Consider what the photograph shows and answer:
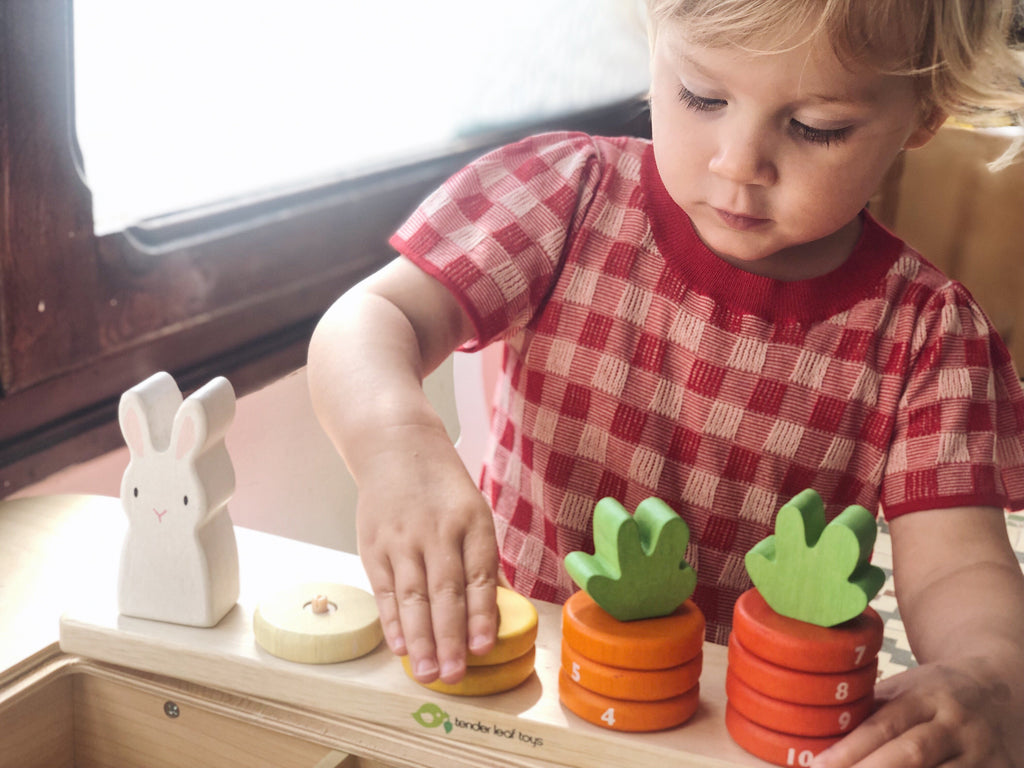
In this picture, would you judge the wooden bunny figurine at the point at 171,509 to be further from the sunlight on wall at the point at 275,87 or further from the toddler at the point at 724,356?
the sunlight on wall at the point at 275,87

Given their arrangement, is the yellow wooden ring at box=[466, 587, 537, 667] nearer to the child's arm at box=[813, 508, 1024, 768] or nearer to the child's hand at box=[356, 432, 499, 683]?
the child's hand at box=[356, 432, 499, 683]

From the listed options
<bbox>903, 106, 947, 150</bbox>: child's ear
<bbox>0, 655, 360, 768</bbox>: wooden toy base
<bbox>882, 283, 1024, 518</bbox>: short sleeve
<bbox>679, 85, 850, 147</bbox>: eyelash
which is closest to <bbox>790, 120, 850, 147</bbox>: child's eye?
<bbox>679, 85, 850, 147</bbox>: eyelash

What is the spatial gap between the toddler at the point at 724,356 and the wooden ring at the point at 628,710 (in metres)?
0.06

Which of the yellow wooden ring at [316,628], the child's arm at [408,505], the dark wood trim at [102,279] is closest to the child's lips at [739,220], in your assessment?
the child's arm at [408,505]

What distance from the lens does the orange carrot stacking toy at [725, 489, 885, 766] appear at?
1.63ft

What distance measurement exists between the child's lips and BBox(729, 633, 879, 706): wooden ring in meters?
0.28

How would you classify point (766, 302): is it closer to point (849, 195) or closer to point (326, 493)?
point (849, 195)

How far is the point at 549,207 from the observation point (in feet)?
2.74

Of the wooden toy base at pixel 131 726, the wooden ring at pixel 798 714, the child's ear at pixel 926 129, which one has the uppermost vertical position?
the child's ear at pixel 926 129

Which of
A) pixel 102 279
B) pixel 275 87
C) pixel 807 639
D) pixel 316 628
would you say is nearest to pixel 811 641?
pixel 807 639

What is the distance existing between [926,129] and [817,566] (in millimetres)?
388

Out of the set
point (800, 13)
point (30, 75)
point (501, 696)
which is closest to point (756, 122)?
point (800, 13)

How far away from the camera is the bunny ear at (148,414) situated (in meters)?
0.58

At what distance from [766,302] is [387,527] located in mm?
382
